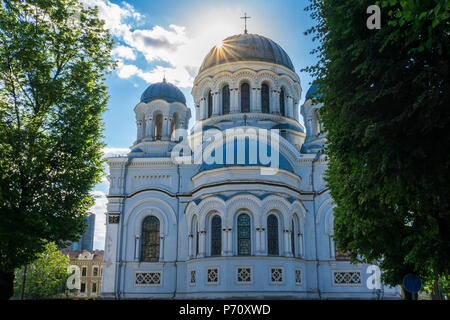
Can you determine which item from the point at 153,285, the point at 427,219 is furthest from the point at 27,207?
the point at 153,285

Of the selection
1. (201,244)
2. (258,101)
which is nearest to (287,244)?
(201,244)

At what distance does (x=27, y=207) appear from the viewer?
1170cm

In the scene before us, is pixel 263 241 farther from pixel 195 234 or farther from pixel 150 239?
pixel 150 239

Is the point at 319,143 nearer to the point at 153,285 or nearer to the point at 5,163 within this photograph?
the point at 153,285

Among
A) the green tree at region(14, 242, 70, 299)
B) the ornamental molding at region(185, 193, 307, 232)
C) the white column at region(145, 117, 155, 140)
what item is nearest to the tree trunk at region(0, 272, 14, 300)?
the ornamental molding at region(185, 193, 307, 232)

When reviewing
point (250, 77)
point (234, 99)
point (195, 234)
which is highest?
point (250, 77)

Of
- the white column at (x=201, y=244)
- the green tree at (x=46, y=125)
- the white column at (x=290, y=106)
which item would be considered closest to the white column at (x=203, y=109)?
the white column at (x=290, y=106)

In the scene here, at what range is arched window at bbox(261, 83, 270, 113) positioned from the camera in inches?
1078

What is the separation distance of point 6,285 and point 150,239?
1214cm

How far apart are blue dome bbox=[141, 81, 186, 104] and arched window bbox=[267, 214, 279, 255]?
426 inches

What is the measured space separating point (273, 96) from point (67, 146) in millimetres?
17328

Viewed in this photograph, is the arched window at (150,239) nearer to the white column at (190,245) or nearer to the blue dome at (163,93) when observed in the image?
the white column at (190,245)

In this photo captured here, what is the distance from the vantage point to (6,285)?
11.6m

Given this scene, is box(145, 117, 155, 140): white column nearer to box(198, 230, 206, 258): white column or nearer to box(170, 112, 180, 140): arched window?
box(170, 112, 180, 140): arched window
